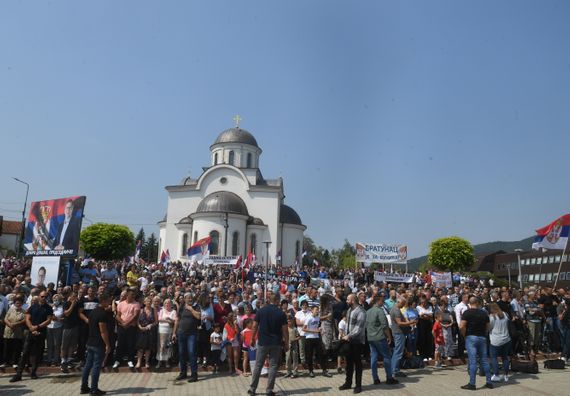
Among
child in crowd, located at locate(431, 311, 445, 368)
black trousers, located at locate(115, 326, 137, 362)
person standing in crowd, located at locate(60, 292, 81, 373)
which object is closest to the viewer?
person standing in crowd, located at locate(60, 292, 81, 373)

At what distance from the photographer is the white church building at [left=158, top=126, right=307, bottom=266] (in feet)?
150

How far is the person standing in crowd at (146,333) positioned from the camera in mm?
10312

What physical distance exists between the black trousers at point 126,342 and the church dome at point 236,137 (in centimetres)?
4785

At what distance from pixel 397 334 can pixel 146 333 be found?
215 inches

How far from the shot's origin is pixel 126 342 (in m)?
10.4

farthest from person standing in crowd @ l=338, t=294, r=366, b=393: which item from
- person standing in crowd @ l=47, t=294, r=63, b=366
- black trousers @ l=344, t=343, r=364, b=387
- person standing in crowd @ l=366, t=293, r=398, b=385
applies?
person standing in crowd @ l=47, t=294, r=63, b=366

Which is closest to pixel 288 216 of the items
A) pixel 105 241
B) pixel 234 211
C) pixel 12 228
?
pixel 234 211

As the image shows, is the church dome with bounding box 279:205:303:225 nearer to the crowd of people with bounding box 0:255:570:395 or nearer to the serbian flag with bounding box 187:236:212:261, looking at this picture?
the serbian flag with bounding box 187:236:212:261

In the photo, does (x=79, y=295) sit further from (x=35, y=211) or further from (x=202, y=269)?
(x=202, y=269)

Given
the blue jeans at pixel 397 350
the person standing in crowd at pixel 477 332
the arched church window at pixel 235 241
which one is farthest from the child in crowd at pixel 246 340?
the arched church window at pixel 235 241

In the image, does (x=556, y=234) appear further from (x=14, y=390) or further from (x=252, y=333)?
(x=14, y=390)

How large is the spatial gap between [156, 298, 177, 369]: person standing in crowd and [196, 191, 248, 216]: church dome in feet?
115

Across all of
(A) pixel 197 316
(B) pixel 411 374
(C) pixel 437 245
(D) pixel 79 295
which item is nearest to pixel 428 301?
(B) pixel 411 374

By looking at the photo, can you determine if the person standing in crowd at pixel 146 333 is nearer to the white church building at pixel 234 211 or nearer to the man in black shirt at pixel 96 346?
the man in black shirt at pixel 96 346
